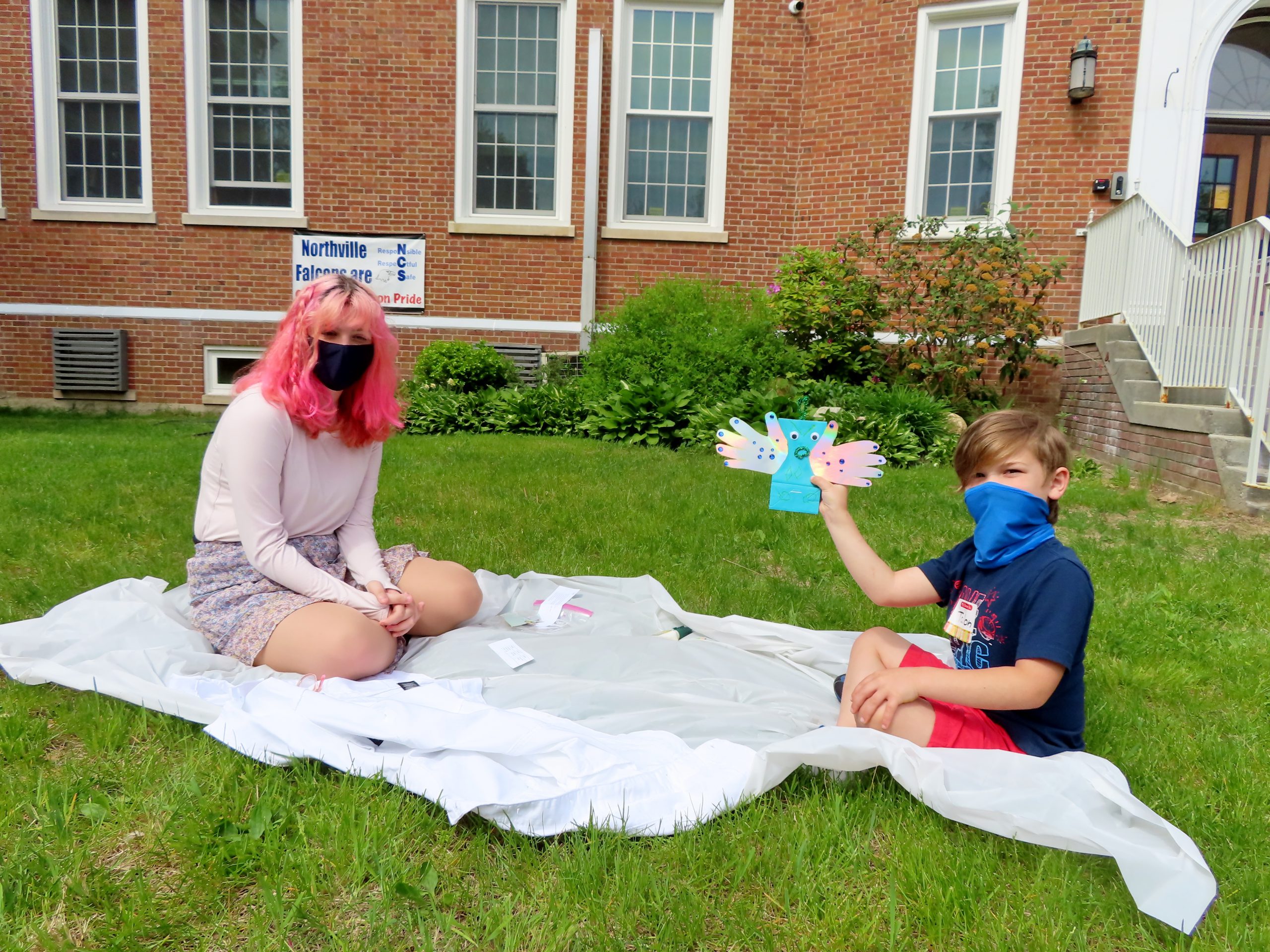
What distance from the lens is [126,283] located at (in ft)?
37.6

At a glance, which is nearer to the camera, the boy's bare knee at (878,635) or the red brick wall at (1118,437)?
the boy's bare knee at (878,635)

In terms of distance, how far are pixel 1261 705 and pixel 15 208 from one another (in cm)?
1325

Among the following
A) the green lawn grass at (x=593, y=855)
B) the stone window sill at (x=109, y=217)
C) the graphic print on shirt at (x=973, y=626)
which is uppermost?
the stone window sill at (x=109, y=217)

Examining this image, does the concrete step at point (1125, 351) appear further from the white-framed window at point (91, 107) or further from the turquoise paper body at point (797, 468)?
the white-framed window at point (91, 107)

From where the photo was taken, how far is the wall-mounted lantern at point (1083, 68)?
979 cm

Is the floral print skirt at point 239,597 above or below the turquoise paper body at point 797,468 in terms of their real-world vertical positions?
below

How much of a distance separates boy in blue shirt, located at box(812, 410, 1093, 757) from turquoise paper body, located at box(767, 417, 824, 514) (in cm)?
19

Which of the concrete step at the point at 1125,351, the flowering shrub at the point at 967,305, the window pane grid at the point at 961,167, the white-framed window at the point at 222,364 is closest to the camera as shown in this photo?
the concrete step at the point at 1125,351

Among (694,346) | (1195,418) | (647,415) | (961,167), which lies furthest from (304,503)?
(961,167)

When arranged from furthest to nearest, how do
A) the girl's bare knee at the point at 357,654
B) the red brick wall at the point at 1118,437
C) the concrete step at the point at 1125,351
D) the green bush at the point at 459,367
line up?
the green bush at the point at 459,367, the concrete step at the point at 1125,351, the red brick wall at the point at 1118,437, the girl's bare knee at the point at 357,654

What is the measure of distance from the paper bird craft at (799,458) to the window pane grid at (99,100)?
37.1 feet

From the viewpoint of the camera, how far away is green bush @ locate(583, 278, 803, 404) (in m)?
8.95

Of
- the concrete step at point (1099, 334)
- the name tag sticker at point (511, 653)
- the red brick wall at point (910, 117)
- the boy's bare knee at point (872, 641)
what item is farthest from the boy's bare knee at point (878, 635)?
the red brick wall at point (910, 117)

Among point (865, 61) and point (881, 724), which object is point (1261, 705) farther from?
point (865, 61)
